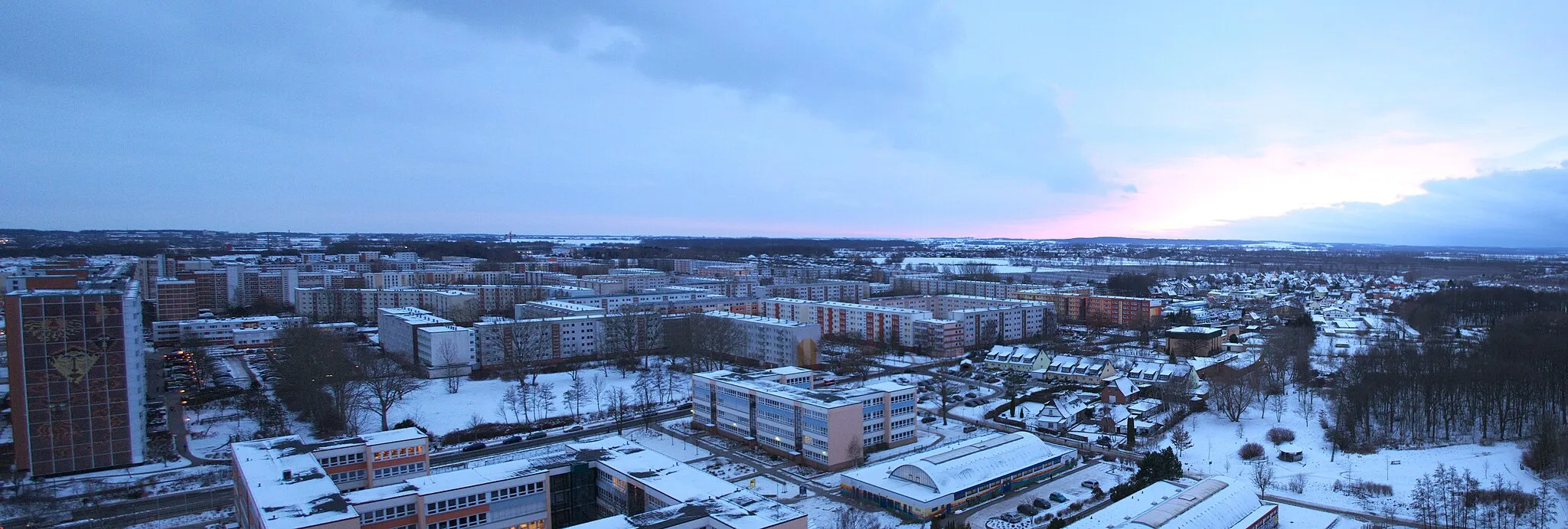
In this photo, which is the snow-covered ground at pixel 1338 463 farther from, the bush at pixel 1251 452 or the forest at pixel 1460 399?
the forest at pixel 1460 399

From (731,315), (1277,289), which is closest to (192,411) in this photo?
(731,315)

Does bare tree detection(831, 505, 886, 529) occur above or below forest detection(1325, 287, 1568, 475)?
below

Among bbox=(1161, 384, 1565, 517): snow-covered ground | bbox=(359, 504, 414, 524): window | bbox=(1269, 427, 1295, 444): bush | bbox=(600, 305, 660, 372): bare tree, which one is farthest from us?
bbox=(600, 305, 660, 372): bare tree

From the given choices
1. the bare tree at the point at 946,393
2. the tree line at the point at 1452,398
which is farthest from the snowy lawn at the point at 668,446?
the tree line at the point at 1452,398

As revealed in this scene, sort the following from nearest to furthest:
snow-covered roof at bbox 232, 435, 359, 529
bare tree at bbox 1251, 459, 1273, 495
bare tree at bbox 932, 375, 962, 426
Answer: snow-covered roof at bbox 232, 435, 359, 529, bare tree at bbox 1251, 459, 1273, 495, bare tree at bbox 932, 375, 962, 426

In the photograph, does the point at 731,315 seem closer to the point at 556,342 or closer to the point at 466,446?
the point at 556,342

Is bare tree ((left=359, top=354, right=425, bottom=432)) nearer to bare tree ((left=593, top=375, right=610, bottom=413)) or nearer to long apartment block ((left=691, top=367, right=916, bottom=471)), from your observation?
bare tree ((left=593, top=375, right=610, bottom=413))

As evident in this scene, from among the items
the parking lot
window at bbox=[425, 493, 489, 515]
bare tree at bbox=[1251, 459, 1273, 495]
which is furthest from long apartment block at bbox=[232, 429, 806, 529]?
bare tree at bbox=[1251, 459, 1273, 495]

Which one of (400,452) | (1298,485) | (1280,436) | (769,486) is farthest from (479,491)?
(1280,436)

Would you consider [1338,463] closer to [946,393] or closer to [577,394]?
[946,393]
